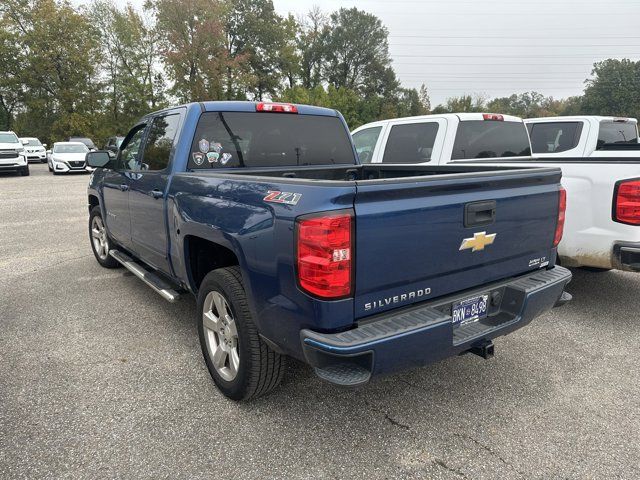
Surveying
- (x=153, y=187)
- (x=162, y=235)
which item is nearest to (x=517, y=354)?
(x=162, y=235)

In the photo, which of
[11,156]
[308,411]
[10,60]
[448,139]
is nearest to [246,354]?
[308,411]

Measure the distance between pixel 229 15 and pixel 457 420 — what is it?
53.1m

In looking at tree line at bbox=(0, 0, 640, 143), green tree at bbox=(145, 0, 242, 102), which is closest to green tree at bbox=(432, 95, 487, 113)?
tree line at bbox=(0, 0, 640, 143)

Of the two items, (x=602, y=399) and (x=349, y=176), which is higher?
(x=349, y=176)

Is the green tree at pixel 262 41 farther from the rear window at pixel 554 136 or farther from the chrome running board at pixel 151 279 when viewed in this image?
the chrome running board at pixel 151 279

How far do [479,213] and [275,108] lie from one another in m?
2.17

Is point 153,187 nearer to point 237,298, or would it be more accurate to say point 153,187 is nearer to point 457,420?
point 237,298

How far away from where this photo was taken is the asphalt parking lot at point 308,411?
229 cm

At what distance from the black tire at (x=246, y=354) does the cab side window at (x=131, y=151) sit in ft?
7.37

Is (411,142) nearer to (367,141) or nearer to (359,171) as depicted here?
(367,141)

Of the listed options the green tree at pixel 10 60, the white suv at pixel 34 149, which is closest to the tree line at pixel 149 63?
the green tree at pixel 10 60

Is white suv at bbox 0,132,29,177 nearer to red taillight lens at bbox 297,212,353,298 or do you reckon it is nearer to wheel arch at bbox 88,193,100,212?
wheel arch at bbox 88,193,100,212

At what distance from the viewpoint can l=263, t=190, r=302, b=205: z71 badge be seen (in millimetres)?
2096

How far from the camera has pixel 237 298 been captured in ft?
8.48
